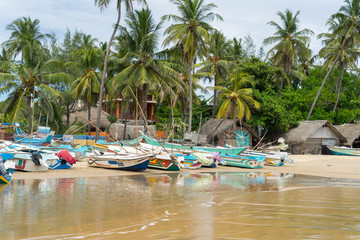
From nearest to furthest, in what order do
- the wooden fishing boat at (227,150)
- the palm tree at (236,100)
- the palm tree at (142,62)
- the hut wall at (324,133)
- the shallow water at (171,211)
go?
the shallow water at (171,211) → the wooden fishing boat at (227,150) → the palm tree at (142,62) → the palm tree at (236,100) → the hut wall at (324,133)

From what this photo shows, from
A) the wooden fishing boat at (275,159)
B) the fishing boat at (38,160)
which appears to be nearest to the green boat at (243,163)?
the wooden fishing boat at (275,159)

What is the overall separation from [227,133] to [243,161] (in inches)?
391

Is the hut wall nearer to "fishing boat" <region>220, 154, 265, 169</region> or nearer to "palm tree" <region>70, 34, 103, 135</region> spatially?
"fishing boat" <region>220, 154, 265, 169</region>

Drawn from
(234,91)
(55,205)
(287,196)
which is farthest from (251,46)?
(55,205)

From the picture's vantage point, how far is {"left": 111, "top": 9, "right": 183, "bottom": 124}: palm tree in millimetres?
25188

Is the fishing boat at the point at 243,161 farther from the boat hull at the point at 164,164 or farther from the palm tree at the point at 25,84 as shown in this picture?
the palm tree at the point at 25,84

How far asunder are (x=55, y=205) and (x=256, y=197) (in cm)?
506

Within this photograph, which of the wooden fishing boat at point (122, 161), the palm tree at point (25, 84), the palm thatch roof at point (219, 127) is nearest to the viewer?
the wooden fishing boat at point (122, 161)

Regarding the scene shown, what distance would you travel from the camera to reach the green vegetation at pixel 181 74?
2472 centimetres

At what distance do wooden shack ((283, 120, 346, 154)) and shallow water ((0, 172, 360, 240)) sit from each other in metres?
20.8

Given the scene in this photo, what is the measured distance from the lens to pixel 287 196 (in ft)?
32.8

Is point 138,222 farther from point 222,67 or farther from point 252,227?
point 222,67

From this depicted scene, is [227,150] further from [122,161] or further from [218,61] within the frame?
[218,61]

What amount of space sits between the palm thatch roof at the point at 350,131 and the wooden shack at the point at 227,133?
9.36 metres
